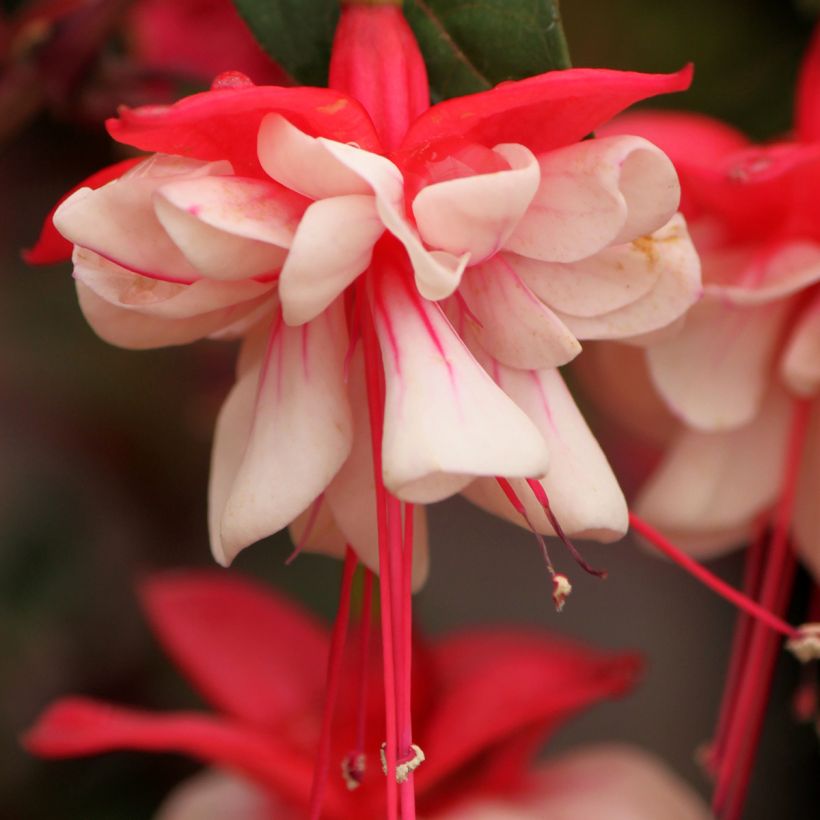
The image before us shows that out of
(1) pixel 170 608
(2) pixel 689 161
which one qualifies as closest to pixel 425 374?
(2) pixel 689 161

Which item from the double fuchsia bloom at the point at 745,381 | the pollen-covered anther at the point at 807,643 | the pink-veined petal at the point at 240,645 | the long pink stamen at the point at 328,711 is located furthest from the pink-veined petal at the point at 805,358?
the pink-veined petal at the point at 240,645

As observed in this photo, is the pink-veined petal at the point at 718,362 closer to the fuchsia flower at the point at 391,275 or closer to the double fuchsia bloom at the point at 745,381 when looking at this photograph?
the double fuchsia bloom at the point at 745,381

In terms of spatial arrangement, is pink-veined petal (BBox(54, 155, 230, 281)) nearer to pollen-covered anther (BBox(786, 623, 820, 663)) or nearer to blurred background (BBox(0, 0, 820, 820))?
pollen-covered anther (BBox(786, 623, 820, 663))

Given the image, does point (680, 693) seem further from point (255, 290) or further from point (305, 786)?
point (255, 290)

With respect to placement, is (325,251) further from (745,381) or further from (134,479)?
(134,479)

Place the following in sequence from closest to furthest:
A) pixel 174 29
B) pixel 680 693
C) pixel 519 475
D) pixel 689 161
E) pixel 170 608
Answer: pixel 519 475 → pixel 689 161 → pixel 170 608 → pixel 174 29 → pixel 680 693

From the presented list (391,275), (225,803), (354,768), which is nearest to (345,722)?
(225,803)
